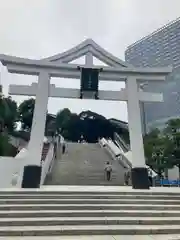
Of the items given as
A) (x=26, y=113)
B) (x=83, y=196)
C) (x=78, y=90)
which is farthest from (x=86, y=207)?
(x=26, y=113)

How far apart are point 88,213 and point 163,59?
40.6m

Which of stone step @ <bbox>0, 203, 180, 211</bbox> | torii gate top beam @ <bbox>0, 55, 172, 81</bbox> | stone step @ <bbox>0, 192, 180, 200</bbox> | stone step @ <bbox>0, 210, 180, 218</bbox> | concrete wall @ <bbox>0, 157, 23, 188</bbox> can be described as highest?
torii gate top beam @ <bbox>0, 55, 172, 81</bbox>

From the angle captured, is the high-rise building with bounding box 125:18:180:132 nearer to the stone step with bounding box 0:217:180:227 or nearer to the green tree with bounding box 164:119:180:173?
the green tree with bounding box 164:119:180:173

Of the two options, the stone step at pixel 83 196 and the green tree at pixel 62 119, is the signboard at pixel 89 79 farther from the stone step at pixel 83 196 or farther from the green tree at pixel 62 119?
the green tree at pixel 62 119

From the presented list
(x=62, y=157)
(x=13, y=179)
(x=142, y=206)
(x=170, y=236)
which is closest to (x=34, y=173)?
(x=13, y=179)

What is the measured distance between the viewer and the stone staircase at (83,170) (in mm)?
12312

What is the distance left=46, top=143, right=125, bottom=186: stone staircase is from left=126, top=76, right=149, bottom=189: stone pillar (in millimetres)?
2155

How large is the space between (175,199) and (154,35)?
43.4m

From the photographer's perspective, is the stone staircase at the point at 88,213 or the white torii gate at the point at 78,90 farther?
the white torii gate at the point at 78,90

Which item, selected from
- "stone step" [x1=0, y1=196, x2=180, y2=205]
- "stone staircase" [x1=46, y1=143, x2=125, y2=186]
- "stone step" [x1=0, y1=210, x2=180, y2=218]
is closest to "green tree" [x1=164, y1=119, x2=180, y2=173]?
"stone staircase" [x1=46, y1=143, x2=125, y2=186]

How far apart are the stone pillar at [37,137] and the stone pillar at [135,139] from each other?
142 inches

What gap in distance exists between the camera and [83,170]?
1399 cm

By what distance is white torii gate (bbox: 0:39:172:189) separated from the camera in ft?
33.6

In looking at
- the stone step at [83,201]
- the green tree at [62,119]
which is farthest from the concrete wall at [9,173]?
the green tree at [62,119]
